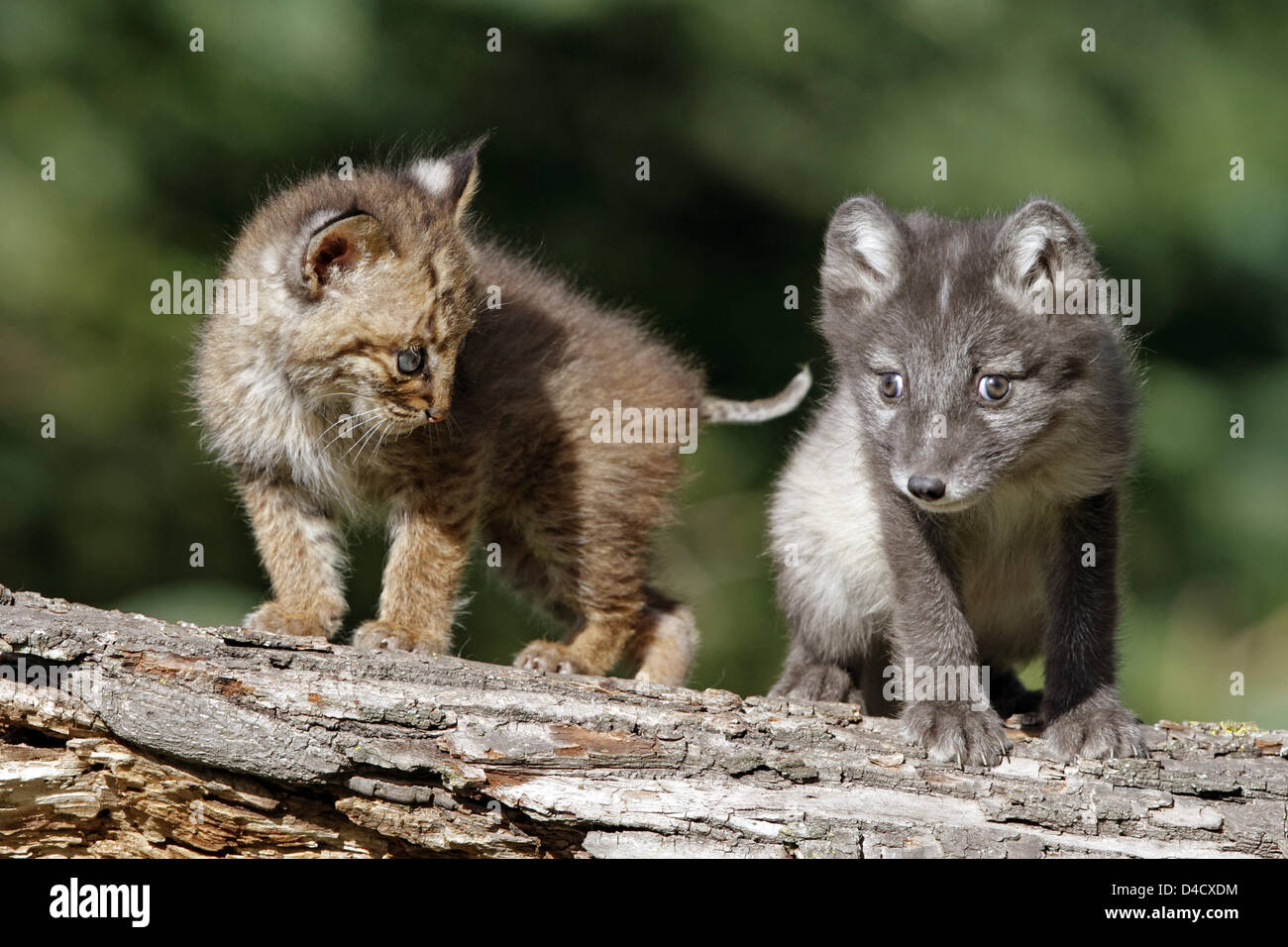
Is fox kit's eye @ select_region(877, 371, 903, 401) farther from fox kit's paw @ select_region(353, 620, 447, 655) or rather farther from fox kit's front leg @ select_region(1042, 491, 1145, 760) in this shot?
fox kit's paw @ select_region(353, 620, 447, 655)

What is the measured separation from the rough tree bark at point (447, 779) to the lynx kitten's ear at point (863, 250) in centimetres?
191

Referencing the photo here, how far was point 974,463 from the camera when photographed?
5039mm

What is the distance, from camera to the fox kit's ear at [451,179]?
6254mm

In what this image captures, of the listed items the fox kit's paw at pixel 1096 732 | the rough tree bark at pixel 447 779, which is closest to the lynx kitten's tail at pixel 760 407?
the fox kit's paw at pixel 1096 732

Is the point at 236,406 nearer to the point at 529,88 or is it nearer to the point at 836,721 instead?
the point at 836,721

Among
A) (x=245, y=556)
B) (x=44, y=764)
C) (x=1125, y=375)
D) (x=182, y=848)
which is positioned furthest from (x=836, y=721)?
(x=245, y=556)

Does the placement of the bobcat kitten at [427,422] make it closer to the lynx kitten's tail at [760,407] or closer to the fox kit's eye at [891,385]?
the lynx kitten's tail at [760,407]

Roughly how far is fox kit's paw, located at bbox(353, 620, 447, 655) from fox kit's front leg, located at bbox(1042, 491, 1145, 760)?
2594 millimetres

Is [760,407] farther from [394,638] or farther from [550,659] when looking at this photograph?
[394,638]

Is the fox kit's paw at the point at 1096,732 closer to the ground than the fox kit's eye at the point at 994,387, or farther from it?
closer to the ground

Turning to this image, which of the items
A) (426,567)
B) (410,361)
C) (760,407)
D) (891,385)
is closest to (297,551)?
(426,567)

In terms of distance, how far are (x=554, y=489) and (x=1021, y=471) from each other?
2.22 meters

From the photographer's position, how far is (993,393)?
5168mm

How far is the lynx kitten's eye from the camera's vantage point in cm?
568
